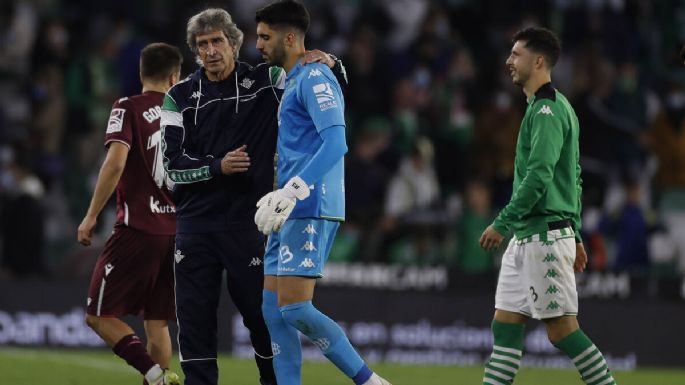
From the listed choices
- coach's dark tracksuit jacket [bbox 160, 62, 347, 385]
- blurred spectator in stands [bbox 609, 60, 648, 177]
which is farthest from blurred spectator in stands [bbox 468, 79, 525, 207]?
coach's dark tracksuit jacket [bbox 160, 62, 347, 385]

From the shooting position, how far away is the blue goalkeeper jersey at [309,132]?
786 cm

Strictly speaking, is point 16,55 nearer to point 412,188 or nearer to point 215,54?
point 412,188

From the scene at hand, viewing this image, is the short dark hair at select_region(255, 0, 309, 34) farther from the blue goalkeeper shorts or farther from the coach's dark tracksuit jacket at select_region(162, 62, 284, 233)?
the blue goalkeeper shorts

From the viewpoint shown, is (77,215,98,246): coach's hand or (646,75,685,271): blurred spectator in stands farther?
(646,75,685,271): blurred spectator in stands

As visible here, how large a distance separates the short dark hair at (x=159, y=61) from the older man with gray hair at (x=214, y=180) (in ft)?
3.57

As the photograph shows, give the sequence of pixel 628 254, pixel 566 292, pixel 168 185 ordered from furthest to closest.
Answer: pixel 628 254
pixel 168 185
pixel 566 292

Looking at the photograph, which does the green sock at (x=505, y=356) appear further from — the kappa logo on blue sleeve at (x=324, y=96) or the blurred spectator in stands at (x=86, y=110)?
the blurred spectator in stands at (x=86, y=110)

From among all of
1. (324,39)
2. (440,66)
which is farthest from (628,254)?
(324,39)

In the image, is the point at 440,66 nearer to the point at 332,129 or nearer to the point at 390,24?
A: the point at 390,24

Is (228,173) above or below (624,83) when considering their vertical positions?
below

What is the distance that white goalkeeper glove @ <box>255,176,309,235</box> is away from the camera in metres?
7.55

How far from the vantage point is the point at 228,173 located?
8.23 meters

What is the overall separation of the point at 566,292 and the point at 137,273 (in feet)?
9.64

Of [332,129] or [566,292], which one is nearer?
[332,129]
